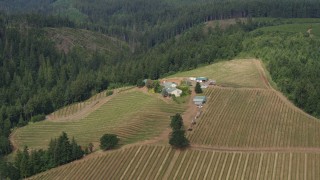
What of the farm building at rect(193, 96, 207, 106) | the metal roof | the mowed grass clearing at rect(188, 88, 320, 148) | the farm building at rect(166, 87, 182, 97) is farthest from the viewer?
the farm building at rect(166, 87, 182, 97)

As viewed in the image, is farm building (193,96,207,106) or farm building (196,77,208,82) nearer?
farm building (193,96,207,106)

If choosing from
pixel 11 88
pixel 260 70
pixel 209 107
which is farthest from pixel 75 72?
pixel 209 107

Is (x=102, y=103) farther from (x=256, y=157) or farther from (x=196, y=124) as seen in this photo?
(x=256, y=157)

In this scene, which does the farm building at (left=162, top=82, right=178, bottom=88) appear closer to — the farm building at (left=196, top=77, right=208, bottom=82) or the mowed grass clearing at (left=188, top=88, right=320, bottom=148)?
the farm building at (left=196, top=77, right=208, bottom=82)

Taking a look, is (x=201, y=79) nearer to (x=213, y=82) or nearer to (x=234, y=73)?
(x=213, y=82)

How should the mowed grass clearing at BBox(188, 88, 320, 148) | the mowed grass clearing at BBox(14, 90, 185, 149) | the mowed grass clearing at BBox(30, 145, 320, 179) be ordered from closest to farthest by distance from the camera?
the mowed grass clearing at BBox(30, 145, 320, 179), the mowed grass clearing at BBox(188, 88, 320, 148), the mowed grass clearing at BBox(14, 90, 185, 149)

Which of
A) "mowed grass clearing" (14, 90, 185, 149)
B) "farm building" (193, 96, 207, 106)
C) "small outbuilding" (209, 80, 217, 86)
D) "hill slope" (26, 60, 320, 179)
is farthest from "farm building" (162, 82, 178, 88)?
"hill slope" (26, 60, 320, 179)
